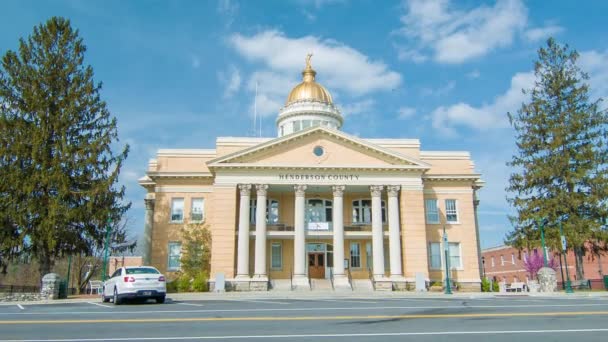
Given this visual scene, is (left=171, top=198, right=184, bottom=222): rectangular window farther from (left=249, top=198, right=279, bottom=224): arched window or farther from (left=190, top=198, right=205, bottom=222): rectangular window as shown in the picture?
(left=249, top=198, right=279, bottom=224): arched window

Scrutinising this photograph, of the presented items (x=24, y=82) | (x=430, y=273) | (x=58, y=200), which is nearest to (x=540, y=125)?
(x=430, y=273)

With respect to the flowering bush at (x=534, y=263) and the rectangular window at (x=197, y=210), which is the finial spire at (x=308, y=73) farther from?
the flowering bush at (x=534, y=263)

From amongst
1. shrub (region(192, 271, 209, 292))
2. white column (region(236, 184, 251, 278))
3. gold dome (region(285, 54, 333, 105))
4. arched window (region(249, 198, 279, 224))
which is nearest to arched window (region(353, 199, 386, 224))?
arched window (region(249, 198, 279, 224))

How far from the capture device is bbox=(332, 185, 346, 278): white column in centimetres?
3500

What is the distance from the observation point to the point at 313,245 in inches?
1537

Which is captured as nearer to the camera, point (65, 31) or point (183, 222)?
point (65, 31)

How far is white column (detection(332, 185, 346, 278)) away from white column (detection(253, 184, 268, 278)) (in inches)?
197

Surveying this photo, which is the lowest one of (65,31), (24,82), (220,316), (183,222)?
(220,316)

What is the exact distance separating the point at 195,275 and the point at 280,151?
Answer: 35.1ft

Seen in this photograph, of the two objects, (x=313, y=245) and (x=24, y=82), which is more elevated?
(x=24, y=82)

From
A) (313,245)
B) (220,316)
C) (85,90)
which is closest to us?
(220,316)

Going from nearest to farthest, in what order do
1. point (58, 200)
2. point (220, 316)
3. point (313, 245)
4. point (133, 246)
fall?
point (220, 316)
point (58, 200)
point (133, 246)
point (313, 245)

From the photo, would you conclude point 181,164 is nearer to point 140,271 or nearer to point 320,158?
point 320,158

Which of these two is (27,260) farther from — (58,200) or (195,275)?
(195,275)
